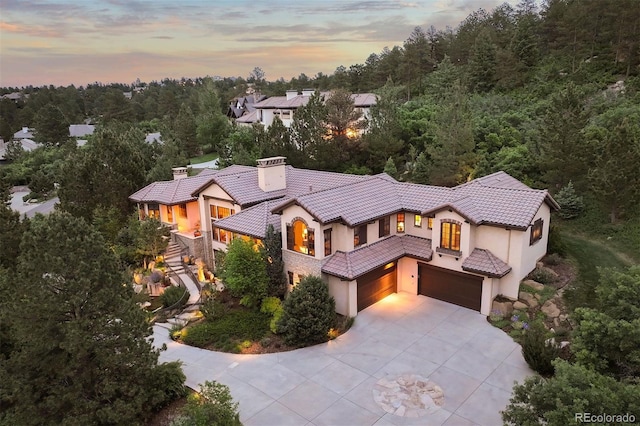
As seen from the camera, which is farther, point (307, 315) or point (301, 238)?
point (301, 238)

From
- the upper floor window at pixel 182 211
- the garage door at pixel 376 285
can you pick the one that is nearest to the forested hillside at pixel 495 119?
the upper floor window at pixel 182 211

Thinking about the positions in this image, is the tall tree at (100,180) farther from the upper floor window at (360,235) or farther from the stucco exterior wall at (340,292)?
the upper floor window at (360,235)

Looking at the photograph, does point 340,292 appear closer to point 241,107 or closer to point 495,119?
point 495,119

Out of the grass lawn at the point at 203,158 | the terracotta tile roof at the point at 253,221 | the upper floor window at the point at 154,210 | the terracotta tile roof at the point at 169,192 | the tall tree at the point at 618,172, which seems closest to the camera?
the terracotta tile roof at the point at 253,221

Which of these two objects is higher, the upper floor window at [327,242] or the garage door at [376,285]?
the upper floor window at [327,242]

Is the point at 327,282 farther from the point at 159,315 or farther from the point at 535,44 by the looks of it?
the point at 535,44

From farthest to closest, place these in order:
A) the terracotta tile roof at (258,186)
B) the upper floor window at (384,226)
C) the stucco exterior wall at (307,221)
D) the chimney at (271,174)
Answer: the chimney at (271,174)
the terracotta tile roof at (258,186)
the upper floor window at (384,226)
the stucco exterior wall at (307,221)

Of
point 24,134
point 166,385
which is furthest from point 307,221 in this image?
point 24,134
